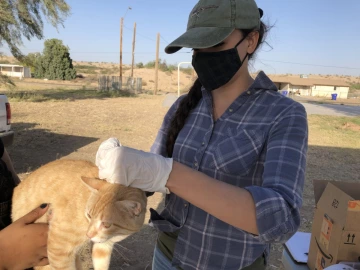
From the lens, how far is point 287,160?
1.10 meters

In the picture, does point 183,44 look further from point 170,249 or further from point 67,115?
point 67,115

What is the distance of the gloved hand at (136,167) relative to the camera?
3.69 ft

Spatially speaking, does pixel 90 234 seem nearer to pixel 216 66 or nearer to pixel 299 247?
pixel 216 66

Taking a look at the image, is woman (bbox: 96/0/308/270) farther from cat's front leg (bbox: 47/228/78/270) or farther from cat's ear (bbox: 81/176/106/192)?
cat's front leg (bbox: 47/228/78/270)

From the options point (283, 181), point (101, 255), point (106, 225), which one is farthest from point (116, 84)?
point (283, 181)

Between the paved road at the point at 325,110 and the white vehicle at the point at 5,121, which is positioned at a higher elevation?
the white vehicle at the point at 5,121

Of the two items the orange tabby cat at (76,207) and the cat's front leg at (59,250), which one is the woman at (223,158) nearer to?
the orange tabby cat at (76,207)

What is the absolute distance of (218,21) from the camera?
134 centimetres

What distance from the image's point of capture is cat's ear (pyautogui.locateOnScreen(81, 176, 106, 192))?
167 centimetres

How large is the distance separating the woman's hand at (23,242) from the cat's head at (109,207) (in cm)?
26

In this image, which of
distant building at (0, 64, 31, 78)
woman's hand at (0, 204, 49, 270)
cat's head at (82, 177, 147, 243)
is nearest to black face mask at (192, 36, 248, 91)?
cat's head at (82, 177, 147, 243)

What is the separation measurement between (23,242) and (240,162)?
1.17 m

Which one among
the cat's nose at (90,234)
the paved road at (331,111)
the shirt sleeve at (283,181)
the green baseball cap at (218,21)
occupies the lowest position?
the paved road at (331,111)

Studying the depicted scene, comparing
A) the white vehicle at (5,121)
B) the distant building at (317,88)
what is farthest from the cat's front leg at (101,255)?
the distant building at (317,88)
